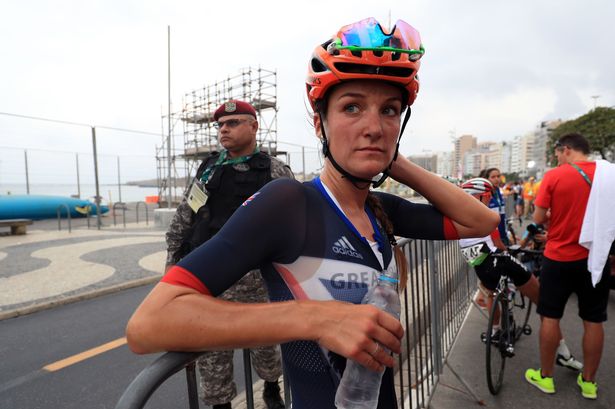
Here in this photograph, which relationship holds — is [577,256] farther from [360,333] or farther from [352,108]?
[360,333]

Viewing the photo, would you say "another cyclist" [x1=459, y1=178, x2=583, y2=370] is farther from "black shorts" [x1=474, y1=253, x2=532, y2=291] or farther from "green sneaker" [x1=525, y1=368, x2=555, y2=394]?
"green sneaker" [x1=525, y1=368, x2=555, y2=394]

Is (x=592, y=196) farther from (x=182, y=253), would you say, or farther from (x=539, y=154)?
(x=539, y=154)

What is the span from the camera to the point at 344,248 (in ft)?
4.30

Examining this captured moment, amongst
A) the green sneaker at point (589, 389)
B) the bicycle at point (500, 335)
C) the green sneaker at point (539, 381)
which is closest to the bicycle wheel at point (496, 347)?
the bicycle at point (500, 335)

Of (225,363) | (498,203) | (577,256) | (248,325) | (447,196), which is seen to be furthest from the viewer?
(498,203)

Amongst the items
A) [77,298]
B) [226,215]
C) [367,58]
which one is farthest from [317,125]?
[77,298]

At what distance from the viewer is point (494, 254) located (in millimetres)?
3771

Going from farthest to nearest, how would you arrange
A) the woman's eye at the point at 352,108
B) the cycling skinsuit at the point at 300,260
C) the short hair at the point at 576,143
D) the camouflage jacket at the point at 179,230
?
the short hair at the point at 576,143 < the camouflage jacket at the point at 179,230 < the woman's eye at the point at 352,108 < the cycling skinsuit at the point at 300,260

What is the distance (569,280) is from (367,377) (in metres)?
3.10

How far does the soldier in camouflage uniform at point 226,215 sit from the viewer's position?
2.89 m

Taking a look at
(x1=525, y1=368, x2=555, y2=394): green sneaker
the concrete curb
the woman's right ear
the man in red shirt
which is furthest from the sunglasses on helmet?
the concrete curb

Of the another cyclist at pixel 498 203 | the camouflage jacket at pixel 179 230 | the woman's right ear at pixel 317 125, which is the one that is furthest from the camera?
the another cyclist at pixel 498 203

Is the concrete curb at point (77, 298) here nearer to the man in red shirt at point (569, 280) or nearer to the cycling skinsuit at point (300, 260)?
the cycling skinsuit at point (300, 260)

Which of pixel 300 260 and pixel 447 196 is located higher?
pixel 447 196
